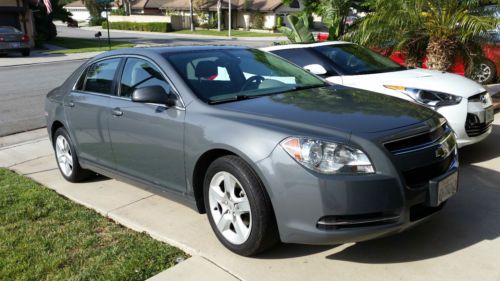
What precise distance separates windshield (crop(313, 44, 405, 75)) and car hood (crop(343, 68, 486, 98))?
228 millimetres

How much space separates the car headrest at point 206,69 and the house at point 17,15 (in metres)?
31.1

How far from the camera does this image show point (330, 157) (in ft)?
10.6

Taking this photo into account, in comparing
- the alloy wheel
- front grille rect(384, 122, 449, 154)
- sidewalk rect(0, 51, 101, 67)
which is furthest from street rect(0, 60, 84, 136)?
the alloy wheel

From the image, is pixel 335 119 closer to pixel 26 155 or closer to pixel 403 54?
pixel 26 155

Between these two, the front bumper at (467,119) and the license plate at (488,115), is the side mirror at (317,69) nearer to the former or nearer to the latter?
the front bumper at (467,119)

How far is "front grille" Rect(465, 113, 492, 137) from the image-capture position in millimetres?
5719

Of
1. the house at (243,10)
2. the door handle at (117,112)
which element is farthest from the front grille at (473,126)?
the house at (243,10)

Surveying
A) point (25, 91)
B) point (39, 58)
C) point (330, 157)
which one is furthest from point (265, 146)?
point (39, 58)

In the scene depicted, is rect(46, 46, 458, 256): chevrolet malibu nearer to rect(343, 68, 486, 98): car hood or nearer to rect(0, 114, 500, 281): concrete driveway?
rect(0, 114, 500, 281): concrete driveway

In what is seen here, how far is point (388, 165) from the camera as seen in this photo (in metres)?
3.19

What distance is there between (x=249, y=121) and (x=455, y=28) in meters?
6.40

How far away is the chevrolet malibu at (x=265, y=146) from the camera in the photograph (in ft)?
10.5

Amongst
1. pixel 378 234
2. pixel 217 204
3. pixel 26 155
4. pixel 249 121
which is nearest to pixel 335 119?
pixel 249 121

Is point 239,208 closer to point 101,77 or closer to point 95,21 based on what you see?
point 101,77
